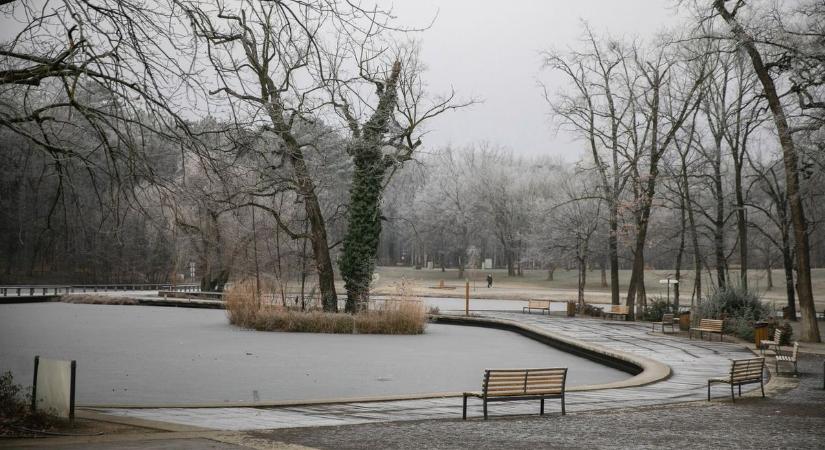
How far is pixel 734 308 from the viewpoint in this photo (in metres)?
28.9

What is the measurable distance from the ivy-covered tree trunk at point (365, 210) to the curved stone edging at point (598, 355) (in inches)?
138

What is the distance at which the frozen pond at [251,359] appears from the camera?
600 inches

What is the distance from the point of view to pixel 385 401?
12.9m

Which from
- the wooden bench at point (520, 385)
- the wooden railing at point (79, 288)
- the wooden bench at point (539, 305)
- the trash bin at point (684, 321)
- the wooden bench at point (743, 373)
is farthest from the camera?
the wooden railing at point (79, 288)

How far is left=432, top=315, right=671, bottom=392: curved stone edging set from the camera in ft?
50.2

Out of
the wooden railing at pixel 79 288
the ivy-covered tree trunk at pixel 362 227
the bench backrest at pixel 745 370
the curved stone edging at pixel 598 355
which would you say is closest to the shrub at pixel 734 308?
the curved stone edging at pixel 598 355

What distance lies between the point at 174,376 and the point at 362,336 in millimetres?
11062

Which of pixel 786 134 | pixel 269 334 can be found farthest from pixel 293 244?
pixel 786 134

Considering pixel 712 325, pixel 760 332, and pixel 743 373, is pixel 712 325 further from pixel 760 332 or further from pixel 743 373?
pixel 743 373

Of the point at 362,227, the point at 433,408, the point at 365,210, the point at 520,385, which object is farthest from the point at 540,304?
the point at 520,385

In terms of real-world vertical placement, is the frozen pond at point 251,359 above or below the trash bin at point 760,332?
below

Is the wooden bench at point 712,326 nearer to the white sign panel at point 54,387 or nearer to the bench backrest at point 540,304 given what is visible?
the bench backrest at point 540,304

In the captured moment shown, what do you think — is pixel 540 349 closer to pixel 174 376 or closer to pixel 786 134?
pixel 786 134

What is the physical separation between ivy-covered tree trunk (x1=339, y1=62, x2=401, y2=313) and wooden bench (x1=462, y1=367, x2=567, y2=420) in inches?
768
